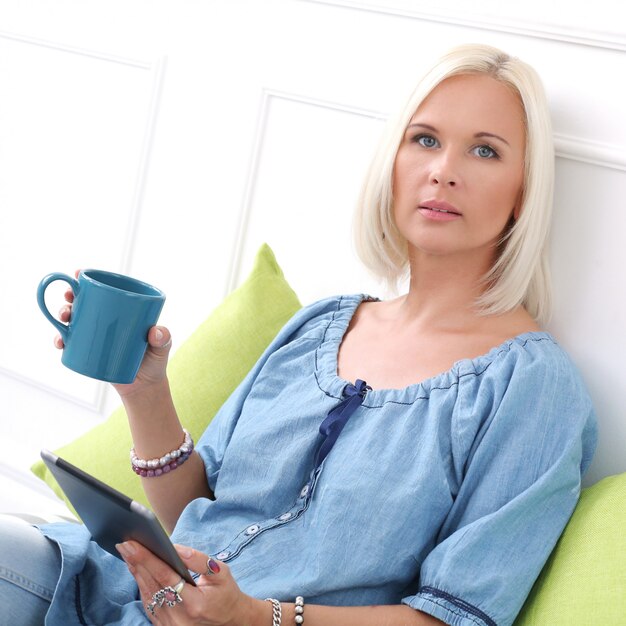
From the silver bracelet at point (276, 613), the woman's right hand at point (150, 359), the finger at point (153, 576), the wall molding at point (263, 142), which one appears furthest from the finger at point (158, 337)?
the wall molding at point (263, 142)

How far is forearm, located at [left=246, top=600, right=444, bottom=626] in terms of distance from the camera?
1.18 meters

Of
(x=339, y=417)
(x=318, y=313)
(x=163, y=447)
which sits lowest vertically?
(x=163, y=447)

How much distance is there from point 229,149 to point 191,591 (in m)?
1.00

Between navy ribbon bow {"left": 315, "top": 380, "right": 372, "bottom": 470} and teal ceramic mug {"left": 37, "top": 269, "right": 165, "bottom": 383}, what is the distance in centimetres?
28

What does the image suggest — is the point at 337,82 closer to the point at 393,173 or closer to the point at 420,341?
the point at 393,173

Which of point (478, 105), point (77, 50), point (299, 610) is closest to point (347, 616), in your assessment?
point (299, 610)

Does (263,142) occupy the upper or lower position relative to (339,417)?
upper

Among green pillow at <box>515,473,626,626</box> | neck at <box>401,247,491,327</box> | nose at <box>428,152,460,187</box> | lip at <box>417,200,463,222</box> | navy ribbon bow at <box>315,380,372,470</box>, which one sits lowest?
green pillow at <box>515,473,626,626</box>

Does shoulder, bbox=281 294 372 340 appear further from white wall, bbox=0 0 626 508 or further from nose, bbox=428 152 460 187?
nose, bbox=428 152 460 187

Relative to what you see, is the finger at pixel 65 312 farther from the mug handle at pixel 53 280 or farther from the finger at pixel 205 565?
the finger at pixel 205 565

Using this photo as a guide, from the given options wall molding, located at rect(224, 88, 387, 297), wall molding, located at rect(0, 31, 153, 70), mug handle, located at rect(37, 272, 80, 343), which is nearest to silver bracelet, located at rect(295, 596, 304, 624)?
mug handle, located at rect(37, 272, 80, 343)

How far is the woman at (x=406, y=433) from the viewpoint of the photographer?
A: 1.18 meters

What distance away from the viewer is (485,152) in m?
1.37

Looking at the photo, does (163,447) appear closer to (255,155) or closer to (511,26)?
(255,155)
